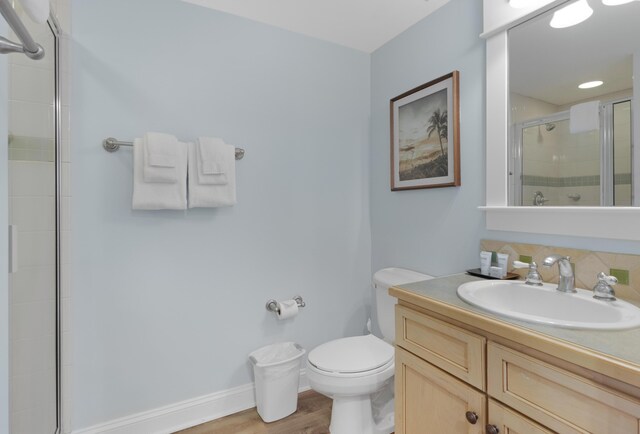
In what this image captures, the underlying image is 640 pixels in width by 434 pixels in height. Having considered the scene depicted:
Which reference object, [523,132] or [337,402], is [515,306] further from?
[337,402]

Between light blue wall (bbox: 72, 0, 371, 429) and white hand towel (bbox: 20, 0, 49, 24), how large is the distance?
3.06 ft

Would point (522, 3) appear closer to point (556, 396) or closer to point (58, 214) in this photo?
point (556, 396)

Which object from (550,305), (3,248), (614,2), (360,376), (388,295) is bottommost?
(360,376)

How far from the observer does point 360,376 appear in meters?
1.46

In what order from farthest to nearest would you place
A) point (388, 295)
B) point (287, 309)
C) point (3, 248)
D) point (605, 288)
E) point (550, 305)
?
point (287, 309), point (388, 295), point (550, 305), point (605, 288), point (3, 248)

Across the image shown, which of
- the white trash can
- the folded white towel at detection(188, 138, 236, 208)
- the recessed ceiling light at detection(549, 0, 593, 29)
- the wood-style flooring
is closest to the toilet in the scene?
the wood-style flooring

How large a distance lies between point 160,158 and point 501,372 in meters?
1.57

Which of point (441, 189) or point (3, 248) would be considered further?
point (441, 189)

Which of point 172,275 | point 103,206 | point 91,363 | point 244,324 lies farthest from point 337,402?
point 103,206

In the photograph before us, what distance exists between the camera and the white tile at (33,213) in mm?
1058

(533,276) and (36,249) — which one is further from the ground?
(36,249)

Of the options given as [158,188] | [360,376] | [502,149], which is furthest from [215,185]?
[502,149]

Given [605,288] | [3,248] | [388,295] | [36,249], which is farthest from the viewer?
[388,295]

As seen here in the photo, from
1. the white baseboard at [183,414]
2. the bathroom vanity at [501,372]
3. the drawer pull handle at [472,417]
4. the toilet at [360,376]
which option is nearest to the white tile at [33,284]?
the white baseboard at [183,414]
